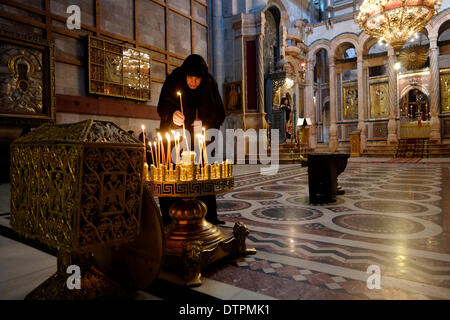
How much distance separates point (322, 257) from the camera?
6.40ft

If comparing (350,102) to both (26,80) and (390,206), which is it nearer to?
(390,206)

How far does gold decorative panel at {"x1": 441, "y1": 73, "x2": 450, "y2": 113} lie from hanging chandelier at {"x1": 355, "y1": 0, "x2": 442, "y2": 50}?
11.2m

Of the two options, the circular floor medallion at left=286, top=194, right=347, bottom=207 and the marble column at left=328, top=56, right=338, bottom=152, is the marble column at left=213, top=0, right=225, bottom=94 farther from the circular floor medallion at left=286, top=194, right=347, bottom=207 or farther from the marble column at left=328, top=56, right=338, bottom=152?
the circular floor medallion at left=286, top=194, right=347, bottom=207

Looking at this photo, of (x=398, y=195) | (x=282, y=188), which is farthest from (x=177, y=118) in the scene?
(x=398, y=195)

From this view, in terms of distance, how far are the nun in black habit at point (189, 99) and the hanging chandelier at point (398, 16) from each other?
8.20 metres

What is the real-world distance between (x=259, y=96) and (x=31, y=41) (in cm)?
876

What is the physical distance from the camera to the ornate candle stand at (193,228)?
1.62m

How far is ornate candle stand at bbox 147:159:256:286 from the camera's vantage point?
162 cm

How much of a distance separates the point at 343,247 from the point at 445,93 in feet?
66.2

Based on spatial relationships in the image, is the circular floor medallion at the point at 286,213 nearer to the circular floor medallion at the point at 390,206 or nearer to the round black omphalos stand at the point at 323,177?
the round black omphalos stand at the point at 323,177

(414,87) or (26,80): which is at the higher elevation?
(414,87)

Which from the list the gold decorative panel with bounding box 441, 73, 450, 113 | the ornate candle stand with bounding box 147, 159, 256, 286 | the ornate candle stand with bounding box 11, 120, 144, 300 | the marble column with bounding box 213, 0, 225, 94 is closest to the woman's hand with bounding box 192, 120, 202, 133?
the ornate candle stand with bounding box 147, 159, 256, 286
